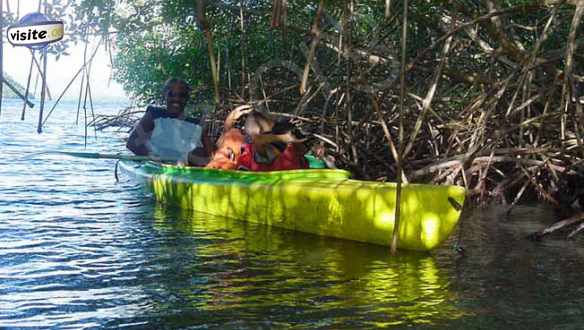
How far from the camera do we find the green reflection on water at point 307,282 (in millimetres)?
3764

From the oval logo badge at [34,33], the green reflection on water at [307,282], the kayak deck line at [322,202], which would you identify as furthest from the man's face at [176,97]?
the oval logo badge at [34,33]

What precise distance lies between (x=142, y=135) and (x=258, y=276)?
11.3 feet

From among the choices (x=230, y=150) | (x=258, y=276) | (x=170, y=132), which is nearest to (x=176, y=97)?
(x=170, y=132)

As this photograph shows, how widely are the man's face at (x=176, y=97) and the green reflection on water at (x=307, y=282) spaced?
1879 millimetres

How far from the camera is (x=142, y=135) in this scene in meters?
7.64

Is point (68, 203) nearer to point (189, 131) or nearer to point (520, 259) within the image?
point (189, 131)

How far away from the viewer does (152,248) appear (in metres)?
5.38

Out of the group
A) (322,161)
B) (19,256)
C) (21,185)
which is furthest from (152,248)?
(21,185)

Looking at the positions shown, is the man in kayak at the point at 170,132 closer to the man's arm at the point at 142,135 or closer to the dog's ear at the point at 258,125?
the man's arm at the point at 142,135

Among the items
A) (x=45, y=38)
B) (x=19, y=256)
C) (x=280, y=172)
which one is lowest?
(x=19, y=256)

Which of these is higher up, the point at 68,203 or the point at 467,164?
the point at 467,164

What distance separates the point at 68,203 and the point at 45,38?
2765mm

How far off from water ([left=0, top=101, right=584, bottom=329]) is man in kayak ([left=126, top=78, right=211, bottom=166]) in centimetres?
85

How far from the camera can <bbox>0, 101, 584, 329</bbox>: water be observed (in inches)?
146
